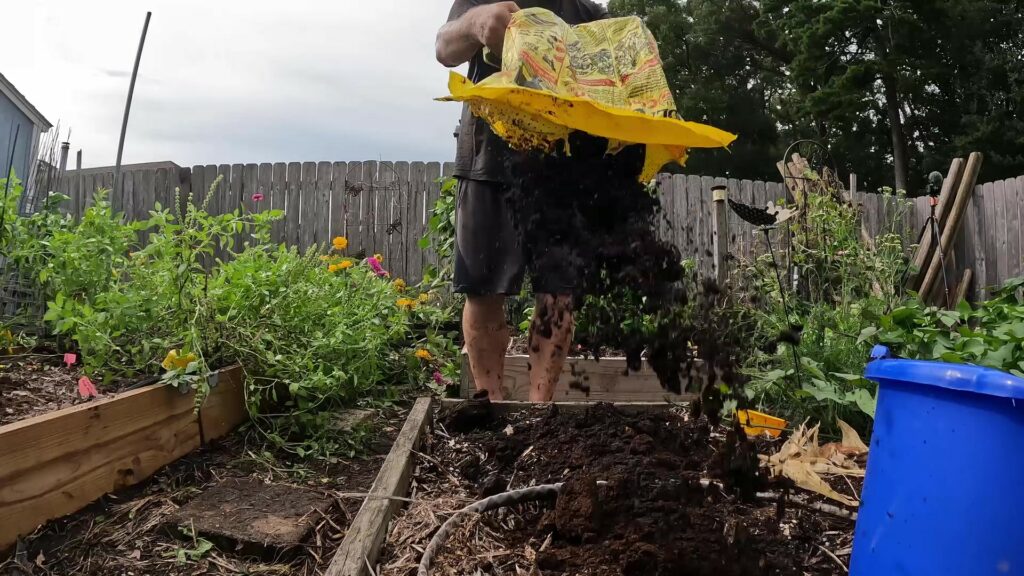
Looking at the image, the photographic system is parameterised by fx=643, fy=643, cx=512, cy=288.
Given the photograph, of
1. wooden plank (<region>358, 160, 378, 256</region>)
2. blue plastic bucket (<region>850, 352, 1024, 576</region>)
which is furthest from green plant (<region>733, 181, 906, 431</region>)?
wooden plank (<region>358, 160, 378, 256</region>)

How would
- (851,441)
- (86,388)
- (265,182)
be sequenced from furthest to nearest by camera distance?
(265,182) < (851,441) < (86,388)

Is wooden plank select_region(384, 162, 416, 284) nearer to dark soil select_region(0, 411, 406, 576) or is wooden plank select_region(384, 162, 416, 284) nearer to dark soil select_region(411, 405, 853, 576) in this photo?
dark soil select_region(0, 411, 406, 576)

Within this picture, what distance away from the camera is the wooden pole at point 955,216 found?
5.64m

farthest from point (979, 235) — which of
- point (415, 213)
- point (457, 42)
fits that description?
point (457, 42)

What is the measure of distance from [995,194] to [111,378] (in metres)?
6.94

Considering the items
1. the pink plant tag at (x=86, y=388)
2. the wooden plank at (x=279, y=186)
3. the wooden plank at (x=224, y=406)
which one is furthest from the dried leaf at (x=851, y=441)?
the wooden plank at (x=279, y=186)

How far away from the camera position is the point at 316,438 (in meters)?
2.26

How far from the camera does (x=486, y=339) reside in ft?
8.01

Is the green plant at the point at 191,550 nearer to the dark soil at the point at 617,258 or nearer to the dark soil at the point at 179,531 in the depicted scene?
the dark soil at the point at 179,531

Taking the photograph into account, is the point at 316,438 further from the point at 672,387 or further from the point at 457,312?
the point at 457,312

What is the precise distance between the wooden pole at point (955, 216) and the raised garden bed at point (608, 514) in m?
5.02

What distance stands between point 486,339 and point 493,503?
1.08m

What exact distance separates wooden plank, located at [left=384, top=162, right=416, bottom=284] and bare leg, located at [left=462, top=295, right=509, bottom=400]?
361 centimetres

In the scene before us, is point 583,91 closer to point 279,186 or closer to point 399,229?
point 399,229
